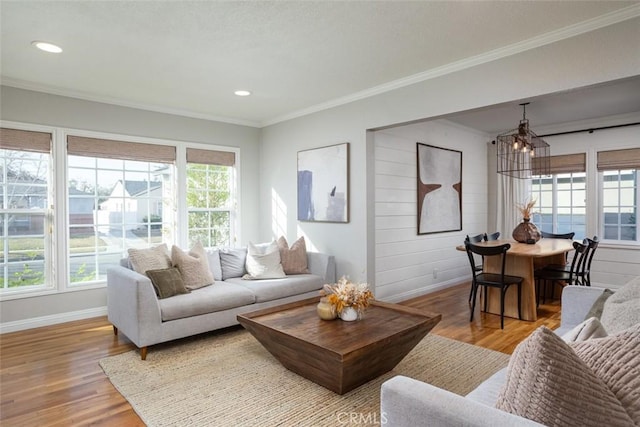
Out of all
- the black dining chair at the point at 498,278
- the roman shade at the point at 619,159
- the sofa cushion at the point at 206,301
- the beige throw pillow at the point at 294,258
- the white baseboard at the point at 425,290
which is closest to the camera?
the sofa cushion at the point at 206,301

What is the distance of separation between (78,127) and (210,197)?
1779 mm

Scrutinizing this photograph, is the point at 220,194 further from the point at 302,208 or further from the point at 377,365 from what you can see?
the point at 377,365

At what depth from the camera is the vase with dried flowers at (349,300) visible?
273 cm

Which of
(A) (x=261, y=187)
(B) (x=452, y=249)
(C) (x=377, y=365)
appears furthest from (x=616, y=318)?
(A) (x=261, y=187)

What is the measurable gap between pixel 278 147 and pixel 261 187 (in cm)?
71

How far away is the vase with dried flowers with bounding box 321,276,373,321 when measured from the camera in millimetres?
2727

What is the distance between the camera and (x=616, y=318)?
1.65m

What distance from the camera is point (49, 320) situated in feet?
13.2

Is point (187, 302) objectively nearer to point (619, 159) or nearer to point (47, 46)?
point (47, 46)

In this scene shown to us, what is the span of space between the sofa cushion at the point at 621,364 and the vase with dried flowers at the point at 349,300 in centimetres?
167

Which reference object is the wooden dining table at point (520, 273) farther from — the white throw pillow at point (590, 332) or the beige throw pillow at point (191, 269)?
the beige throw pillow at point (191, 269)

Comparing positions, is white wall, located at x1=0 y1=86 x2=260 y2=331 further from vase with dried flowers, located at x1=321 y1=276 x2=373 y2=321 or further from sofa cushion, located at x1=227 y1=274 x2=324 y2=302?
vase with dried flowers, located at x1=321 y1=276 x2=373 y2=321

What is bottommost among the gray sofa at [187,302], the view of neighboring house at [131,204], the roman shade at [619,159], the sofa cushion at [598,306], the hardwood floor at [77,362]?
the hardwood floor at [77,362]

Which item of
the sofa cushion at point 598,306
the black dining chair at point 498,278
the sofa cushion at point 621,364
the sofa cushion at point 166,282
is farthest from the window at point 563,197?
the sofa cushion at point 166,282
